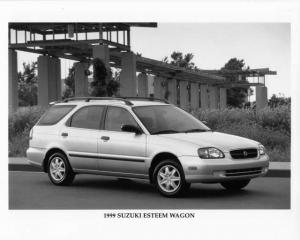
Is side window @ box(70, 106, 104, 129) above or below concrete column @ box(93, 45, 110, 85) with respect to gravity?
below

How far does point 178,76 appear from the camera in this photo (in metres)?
15.2

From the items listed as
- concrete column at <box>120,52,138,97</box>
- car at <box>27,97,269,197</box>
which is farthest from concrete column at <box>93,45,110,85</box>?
car at <box>27,97,269,197</box>

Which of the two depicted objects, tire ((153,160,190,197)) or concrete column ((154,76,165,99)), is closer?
tire ((153,160,190,197))

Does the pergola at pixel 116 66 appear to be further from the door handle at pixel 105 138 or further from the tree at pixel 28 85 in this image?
the door handle at pixel 105 138

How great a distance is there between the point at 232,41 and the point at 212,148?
197 centimetres

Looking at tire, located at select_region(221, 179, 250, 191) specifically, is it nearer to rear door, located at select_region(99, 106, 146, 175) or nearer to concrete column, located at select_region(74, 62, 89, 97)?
rear door, located at select_region(99, 106, 146, 175)

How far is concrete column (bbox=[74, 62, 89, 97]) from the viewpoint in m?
15.3

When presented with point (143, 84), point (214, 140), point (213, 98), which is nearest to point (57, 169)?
point (214, 140)

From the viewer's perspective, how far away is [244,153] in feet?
35.6

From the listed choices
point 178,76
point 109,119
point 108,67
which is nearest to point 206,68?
A: point 178,76

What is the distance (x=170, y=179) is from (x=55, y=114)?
9.99ft

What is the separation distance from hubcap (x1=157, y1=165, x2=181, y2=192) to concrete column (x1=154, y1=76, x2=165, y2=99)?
4.27 meters

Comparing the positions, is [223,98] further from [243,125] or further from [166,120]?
[166,120]
